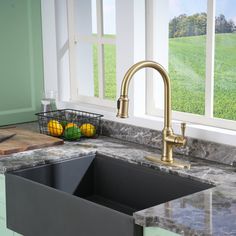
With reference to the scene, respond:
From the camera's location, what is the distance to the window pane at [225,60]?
10.4 feet

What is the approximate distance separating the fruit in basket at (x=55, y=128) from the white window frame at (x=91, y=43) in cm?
36

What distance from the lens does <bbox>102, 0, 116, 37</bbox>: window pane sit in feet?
10.9

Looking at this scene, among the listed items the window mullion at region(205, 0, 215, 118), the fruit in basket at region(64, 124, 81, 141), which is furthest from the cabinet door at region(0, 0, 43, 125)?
the window mullion at region(205, 0, 215, 118)

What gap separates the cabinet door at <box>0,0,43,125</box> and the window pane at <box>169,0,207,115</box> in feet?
2.68

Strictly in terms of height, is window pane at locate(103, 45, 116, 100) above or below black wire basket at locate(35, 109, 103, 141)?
above

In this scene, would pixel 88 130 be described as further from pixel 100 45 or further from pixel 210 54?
pixel 210 54

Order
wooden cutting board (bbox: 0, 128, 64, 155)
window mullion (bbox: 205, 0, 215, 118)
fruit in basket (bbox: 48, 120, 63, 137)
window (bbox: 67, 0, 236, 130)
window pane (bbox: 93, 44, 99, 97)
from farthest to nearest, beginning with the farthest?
1. window pane (bbox: 93, 44, 99, 97)
2. fruit in basket (bbox: 48, 120, 63, 137)
3. window (bbox: 67, 0, 236, 130)
4. wooden cutting board (bbox: 0, 128, 64, 155)
5. window mullion (bbox: 205, 0, 215, 118)

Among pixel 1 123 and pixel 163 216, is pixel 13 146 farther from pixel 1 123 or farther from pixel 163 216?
pixel 163 216

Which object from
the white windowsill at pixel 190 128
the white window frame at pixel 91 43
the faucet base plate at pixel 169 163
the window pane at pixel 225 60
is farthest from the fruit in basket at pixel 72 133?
the window pane at pixel 225 60

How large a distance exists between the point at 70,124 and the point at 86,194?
406 millimetres

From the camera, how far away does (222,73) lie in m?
3.51

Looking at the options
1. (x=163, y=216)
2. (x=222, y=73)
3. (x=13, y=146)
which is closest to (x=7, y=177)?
(x=13, y=146)

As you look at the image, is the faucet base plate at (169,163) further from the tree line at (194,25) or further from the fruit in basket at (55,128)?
the tree line at (194,25)

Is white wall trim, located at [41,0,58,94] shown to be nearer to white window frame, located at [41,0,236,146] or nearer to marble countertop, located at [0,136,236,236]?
white window frame, located at [41,0,236,146]
